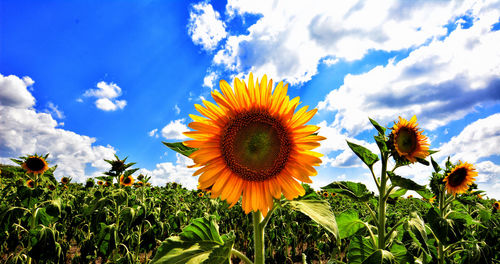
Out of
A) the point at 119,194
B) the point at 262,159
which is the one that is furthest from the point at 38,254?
the point at 262,159

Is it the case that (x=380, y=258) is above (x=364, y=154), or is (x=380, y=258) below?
below

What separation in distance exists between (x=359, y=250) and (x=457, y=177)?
8.49 ft

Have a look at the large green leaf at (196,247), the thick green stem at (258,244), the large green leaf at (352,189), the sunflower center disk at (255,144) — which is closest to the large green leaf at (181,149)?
the sunflower center disk at (255,144)

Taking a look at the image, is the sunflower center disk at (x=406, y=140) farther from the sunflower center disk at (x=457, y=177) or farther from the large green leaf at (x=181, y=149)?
the large green leaf at (x=181, y=149)

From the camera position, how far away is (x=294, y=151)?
5.06ft

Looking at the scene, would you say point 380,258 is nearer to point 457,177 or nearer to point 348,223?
point 348,223

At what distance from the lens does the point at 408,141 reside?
9.35 feet

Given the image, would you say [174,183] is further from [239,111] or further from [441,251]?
[239,111]

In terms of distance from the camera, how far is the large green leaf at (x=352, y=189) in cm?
229

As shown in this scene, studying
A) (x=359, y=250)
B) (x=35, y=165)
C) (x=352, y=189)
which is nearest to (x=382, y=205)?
(x=352, y=189)

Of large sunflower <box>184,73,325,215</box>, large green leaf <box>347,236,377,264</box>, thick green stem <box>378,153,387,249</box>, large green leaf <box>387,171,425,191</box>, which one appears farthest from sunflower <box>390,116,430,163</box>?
large sunflower <box>184,73,325,215</box>

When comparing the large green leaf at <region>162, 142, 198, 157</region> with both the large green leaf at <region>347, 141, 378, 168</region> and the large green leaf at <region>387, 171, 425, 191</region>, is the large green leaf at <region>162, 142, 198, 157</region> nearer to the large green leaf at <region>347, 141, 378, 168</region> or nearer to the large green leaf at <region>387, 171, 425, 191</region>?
the large green leaf at <region>347, 141, 378, 168</region>

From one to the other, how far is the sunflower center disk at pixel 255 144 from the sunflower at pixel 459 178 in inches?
131

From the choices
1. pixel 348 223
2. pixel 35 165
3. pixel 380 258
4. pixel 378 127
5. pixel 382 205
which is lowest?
pixel 380 258
